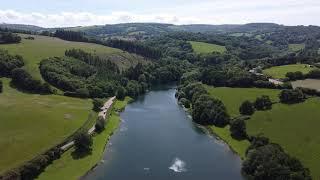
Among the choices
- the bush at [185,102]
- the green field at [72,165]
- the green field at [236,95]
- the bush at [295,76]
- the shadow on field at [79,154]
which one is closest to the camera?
the green field at [72,165]

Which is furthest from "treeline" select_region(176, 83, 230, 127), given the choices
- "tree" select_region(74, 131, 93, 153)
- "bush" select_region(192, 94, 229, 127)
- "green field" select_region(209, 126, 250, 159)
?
"tree" select_region(74, 131, 93, 153)

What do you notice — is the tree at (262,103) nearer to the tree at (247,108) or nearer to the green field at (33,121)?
the tree at (247,108)

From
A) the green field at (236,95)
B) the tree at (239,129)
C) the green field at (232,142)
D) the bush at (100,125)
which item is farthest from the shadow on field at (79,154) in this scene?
the green field at (236,95)

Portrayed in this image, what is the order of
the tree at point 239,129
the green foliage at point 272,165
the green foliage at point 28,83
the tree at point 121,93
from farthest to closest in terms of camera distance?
the tree at point 121,93 < the green foliage at point 28,83 < the tree at point 239,129 < the green foliage at point 272,165

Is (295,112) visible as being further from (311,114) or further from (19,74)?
(19,74)

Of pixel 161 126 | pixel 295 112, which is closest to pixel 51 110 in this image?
pixel 161 126

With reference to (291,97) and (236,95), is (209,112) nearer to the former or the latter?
(236,95)
